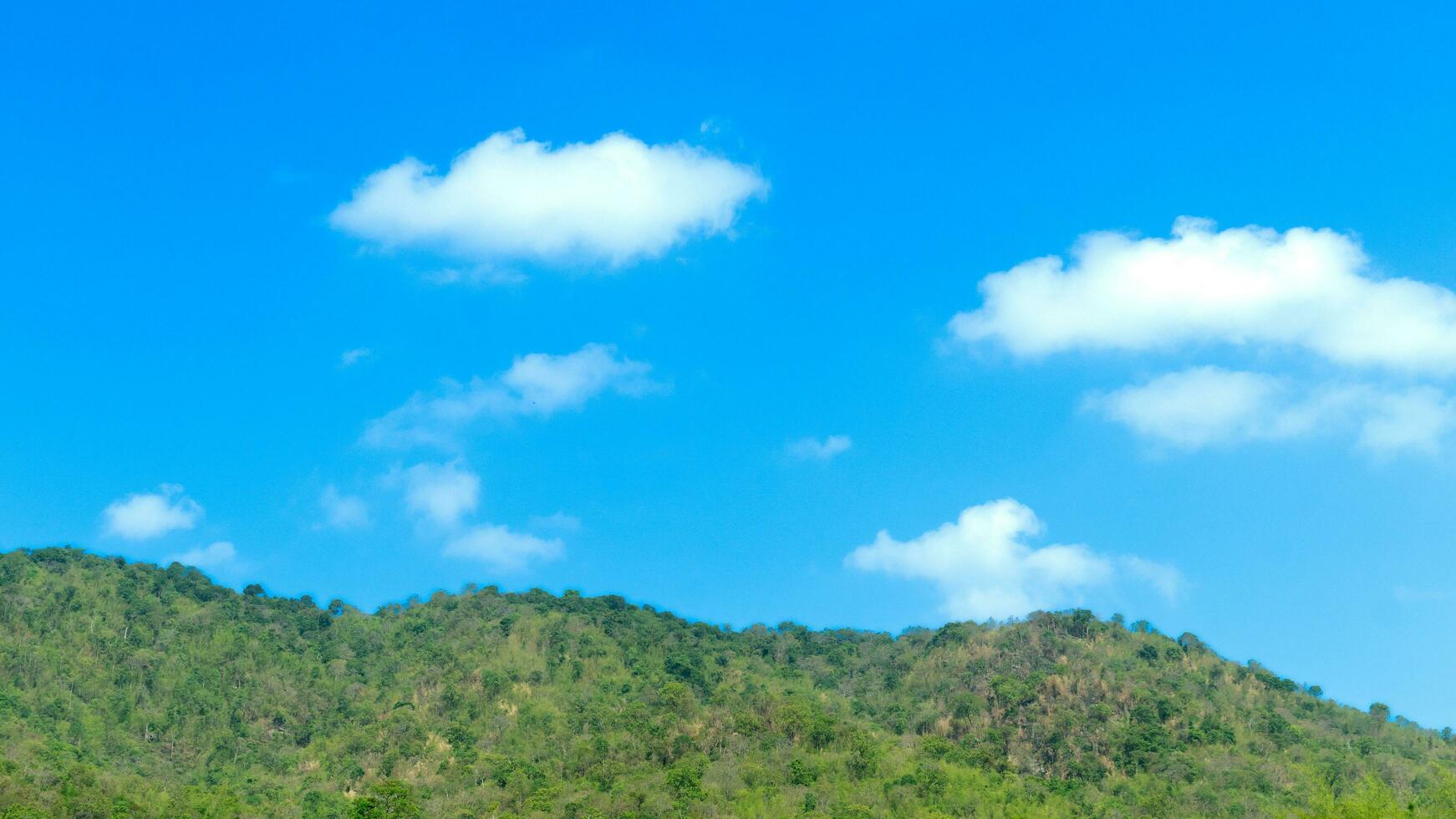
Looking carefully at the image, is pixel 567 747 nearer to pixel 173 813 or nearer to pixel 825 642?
pixel 173 813

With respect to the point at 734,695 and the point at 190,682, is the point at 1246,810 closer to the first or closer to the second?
the point at 734,695

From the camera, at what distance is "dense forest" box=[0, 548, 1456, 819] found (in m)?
75.8

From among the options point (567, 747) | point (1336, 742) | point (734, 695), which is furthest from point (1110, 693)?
point (567, 747)

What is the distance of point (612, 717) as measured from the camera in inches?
3553

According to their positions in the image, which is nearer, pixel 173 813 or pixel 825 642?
pixel 173 813

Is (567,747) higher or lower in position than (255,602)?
lower

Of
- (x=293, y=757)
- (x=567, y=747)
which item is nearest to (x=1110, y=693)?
(x=567, y=747)

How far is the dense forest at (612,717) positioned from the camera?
7581cm

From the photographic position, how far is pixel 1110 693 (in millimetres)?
87500

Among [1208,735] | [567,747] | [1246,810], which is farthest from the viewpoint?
[567,747]

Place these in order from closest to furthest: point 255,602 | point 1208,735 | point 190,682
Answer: point 1208,735 < point 190,682 < point 255,602

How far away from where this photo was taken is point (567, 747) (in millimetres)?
88375

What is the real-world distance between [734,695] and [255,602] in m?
47.5

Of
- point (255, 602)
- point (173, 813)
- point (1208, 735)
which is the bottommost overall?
point (173, 813)
